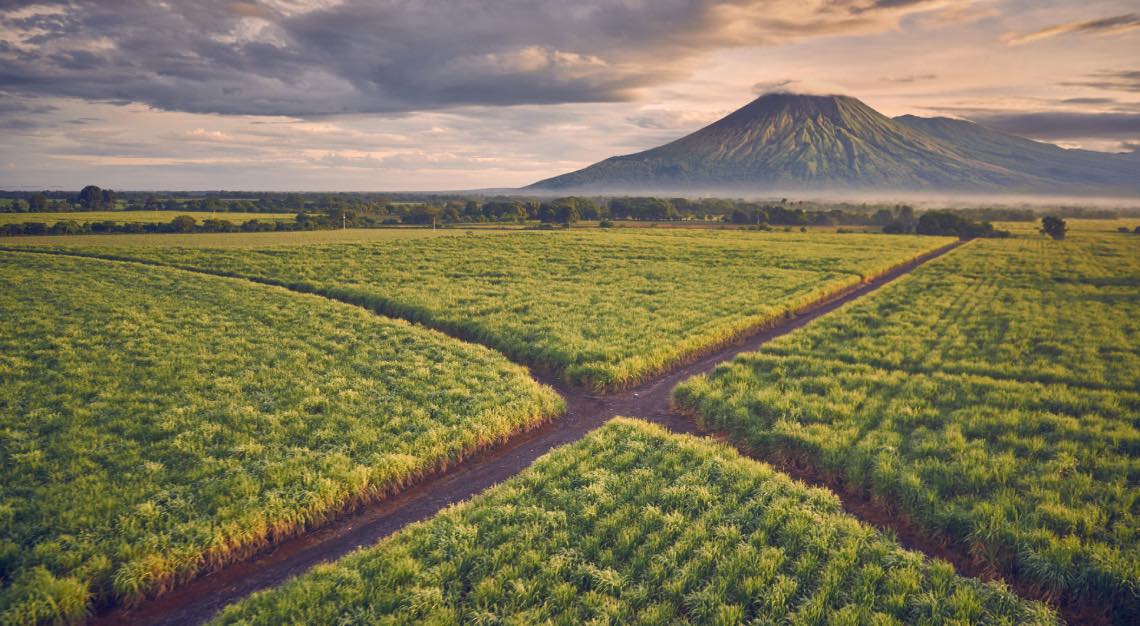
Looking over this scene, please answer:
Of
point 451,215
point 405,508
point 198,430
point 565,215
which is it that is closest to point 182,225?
point 451,215

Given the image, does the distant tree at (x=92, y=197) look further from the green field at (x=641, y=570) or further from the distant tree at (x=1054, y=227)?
the distant tree at (x=1054, y=227)

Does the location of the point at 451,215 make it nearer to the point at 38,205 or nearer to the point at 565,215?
the point at 565,215

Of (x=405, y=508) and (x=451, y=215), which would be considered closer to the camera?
(x=405, y=508)

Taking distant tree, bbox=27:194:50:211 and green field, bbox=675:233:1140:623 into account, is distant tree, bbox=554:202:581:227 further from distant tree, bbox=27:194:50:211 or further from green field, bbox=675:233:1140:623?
distant tree, bbox=27:194:50:211

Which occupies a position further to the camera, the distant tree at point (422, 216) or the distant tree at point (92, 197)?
the distant tree at point (92, 197)

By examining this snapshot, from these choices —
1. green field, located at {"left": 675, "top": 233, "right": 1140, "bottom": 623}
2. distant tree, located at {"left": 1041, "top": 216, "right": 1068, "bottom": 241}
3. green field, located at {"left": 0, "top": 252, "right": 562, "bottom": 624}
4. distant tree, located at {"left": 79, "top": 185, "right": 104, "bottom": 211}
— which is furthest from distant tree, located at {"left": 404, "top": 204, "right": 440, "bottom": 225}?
distant tree, located at {"left": 1041, "top": 216, "right": 1068, "bottom": 241}

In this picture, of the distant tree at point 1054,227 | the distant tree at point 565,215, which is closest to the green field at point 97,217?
the distant tree at point 565,215

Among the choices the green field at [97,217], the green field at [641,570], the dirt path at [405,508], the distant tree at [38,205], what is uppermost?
the distant tree at [38,205]
